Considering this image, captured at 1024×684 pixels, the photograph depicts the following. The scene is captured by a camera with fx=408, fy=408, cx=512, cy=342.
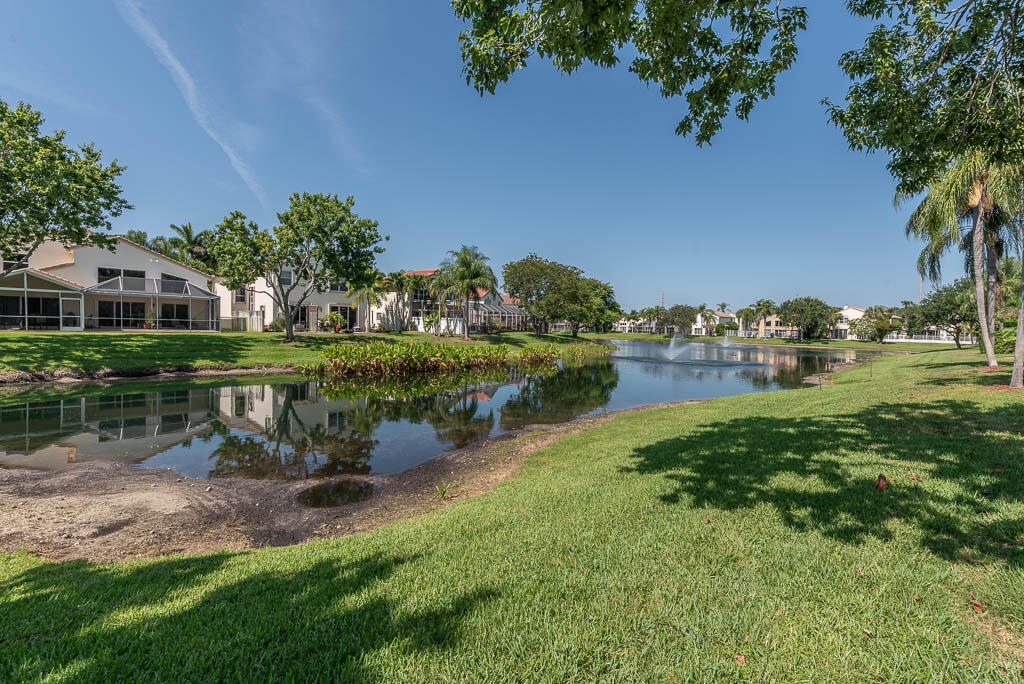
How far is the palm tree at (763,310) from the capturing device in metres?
111

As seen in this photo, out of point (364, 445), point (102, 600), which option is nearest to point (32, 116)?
point (364, 445)

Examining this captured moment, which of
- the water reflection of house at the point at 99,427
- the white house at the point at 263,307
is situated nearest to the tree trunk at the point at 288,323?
the white house at the point at 263,307

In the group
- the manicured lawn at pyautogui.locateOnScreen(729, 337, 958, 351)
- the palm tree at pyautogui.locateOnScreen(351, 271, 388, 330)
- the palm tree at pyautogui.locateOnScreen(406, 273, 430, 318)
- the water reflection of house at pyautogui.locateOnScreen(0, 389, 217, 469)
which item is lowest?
the water reflection of house at pyautogui.locateOnScreen(0, 389, 217, 469)

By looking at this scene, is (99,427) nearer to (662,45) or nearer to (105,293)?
(662,45)

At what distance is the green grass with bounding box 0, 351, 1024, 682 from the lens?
240 cm

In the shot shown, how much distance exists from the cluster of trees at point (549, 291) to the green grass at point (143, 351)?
35120mm

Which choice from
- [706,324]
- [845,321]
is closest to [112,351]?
[845,321]

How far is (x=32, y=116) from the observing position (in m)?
19.4

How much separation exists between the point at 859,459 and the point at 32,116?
33.2 m

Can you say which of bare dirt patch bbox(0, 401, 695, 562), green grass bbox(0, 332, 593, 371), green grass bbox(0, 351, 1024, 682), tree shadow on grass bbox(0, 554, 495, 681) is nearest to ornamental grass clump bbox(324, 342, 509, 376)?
green grass bbox(0, 332, 593, 371)

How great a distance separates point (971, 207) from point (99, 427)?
29.6 m

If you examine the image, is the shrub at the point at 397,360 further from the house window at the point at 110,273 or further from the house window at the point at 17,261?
the house window at the point at 110,273

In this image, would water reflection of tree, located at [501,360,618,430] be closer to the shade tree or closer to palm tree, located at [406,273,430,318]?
the shade tree

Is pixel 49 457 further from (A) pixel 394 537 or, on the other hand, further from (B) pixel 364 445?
(A) pixel 394 537
